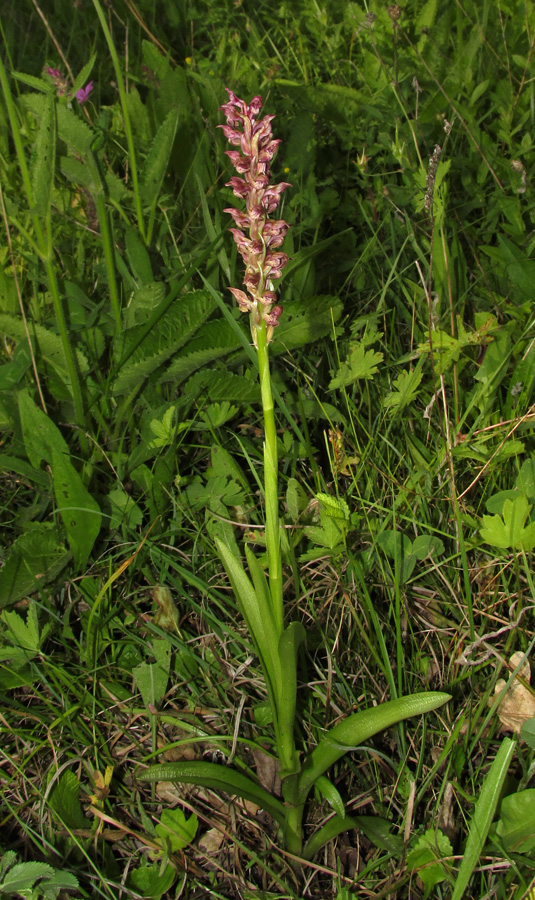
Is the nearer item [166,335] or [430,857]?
[430,857]

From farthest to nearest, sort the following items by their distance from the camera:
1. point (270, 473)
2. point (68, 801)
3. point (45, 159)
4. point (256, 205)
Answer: point (45, 159) < point (68, 801) < point (270, 473) < point (256, 205)

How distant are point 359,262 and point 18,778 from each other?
186cm

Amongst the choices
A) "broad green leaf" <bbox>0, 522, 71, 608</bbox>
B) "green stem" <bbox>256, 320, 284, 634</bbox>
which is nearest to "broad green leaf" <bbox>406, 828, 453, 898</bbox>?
"green stem" <bbox>256, 320, 284, 634</bbox>

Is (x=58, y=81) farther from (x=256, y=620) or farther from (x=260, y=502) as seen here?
(x=256, y=620)

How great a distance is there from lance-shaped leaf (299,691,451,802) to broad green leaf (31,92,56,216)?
1492 mm

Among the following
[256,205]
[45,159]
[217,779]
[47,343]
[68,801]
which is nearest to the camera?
[256,205]

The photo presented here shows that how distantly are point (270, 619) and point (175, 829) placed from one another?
1.82 ft

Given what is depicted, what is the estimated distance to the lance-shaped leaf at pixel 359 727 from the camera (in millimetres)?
1346

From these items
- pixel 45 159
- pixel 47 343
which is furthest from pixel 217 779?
pixel 45 159

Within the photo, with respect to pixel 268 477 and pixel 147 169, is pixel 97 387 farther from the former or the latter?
pixel 268 477

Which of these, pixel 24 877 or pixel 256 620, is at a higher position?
pixel 256 620

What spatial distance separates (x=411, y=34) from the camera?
2990mm

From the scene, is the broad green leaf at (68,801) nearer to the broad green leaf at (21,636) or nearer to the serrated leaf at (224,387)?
the broad green leaf at (21,636)

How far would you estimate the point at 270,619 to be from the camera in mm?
1352
